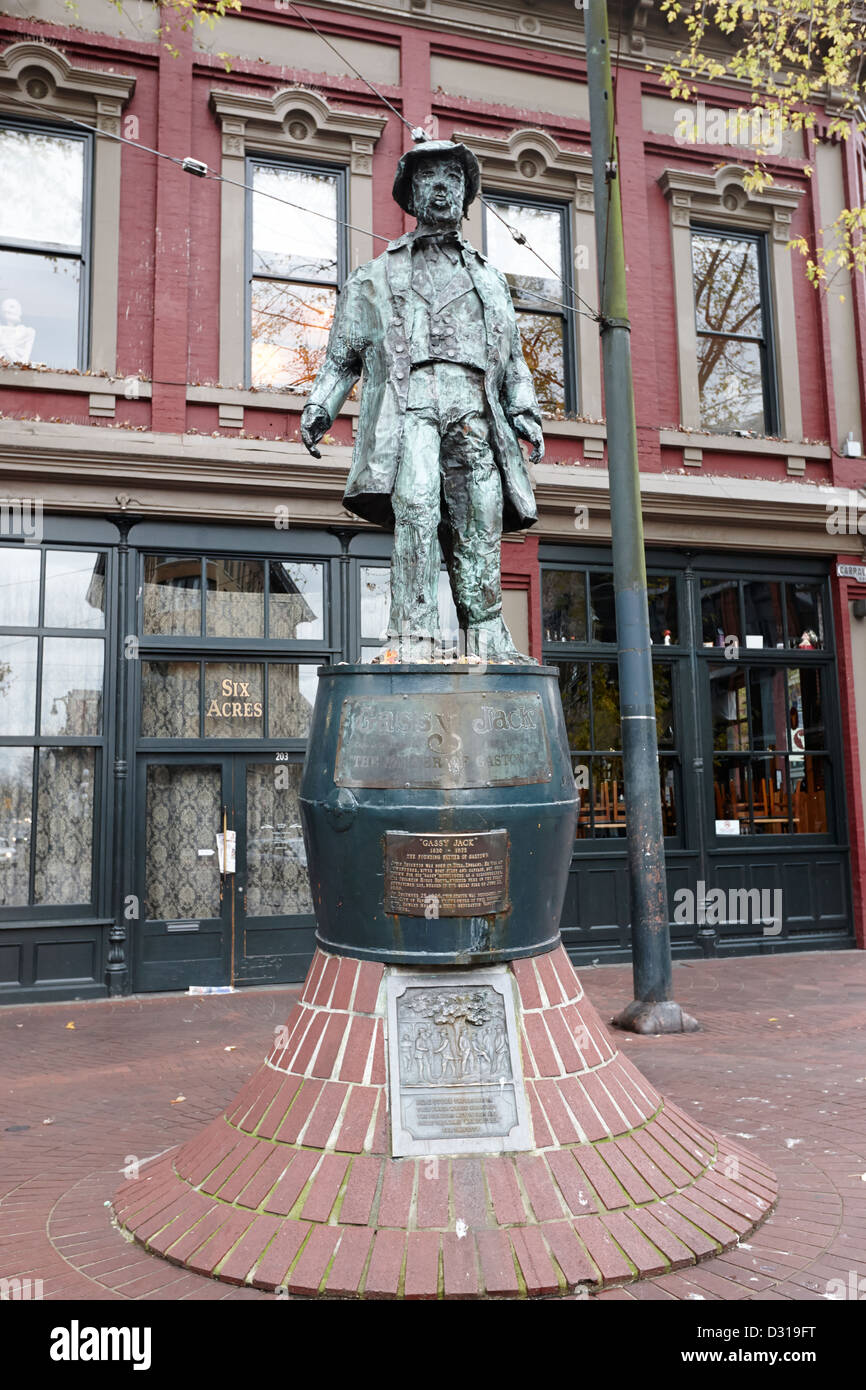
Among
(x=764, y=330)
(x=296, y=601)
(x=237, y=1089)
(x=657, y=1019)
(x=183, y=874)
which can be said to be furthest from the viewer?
(x=764, y=330)

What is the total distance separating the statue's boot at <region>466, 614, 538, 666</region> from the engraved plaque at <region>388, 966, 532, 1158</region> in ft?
4.39

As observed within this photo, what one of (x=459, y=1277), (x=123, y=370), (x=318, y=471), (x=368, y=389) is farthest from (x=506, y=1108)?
(x=123, y=370)

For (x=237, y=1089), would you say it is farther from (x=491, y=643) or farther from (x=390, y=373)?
(x=390, y=373)

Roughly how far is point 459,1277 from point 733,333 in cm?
1123

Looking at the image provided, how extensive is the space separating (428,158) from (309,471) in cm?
522

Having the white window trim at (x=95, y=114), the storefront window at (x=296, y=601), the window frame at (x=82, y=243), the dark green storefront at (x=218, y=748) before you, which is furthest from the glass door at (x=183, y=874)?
the window frame at (x=82, y=243)

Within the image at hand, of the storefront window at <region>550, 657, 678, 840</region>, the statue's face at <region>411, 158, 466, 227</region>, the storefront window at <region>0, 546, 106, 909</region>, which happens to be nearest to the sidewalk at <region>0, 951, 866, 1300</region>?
the storefront window at <region>0, 546, 106, 909</region>

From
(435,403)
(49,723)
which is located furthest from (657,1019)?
(49,723)

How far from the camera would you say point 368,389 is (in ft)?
15.4

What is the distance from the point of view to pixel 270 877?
9516mm

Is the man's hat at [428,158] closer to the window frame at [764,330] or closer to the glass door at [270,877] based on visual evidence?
the glass door at [270,877]

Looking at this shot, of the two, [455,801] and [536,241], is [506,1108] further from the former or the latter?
[536,241]

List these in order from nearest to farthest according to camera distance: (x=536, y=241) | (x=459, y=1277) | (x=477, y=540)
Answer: (x=459, y=1277) → (x=477, y=540) → (x=536, y=241)

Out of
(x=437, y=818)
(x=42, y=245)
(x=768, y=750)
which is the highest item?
(x=42, y=245)
